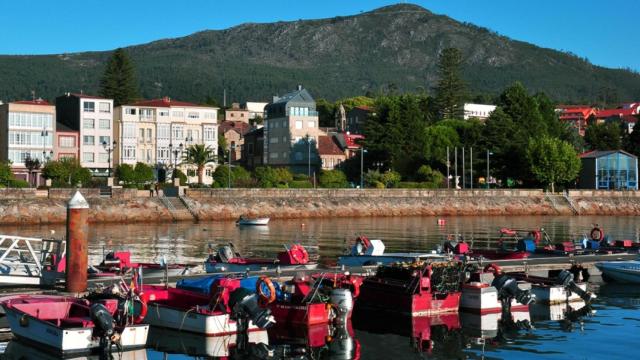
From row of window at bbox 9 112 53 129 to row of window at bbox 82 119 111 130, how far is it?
16.0 feet

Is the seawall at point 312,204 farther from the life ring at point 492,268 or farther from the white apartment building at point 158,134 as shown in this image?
the life ring at point 492,268

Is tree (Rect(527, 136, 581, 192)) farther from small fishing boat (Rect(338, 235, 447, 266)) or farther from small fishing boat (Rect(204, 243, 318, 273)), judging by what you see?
small fishing boat (Rect(204, 243, 318, 273))

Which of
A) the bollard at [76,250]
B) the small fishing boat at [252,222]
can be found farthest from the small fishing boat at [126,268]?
the small fishing boat at [252,222]

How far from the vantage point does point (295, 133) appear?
134000mm

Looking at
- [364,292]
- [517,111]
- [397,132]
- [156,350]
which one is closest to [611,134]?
[517,111]

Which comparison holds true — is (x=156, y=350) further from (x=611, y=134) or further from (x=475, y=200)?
(x=611, y=134)

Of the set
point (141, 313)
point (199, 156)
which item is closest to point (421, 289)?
point (141, 313)

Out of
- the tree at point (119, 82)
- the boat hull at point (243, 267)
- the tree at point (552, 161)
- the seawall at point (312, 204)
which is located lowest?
the boat hull at point (243, 267)

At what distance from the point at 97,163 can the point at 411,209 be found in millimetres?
41660

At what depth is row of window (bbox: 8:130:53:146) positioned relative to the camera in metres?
106

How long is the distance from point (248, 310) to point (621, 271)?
68.1 ft

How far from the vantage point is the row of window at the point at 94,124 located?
369 ft

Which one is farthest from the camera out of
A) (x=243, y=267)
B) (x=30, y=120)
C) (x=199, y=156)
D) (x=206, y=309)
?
(x=199, y=156)

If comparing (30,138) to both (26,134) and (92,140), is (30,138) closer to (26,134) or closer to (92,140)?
(26,134)
